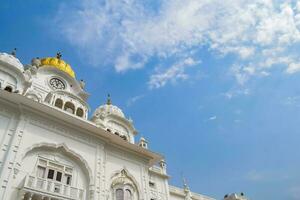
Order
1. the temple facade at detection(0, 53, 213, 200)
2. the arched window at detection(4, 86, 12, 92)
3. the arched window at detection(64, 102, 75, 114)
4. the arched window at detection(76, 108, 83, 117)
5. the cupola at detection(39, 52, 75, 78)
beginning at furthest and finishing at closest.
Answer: the cupola at detection(39, 52, 75, 78), the arched window at detection(76, 108, 83, 117), the arched window at detection(64, 102, 75, 114), the arched window at detection(4, 86, 12, 92), the temple facade at detection(0, 53, 213, 200)

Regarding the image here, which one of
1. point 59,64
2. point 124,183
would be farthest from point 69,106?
point 124,183

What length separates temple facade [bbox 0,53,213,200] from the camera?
16.5 meters

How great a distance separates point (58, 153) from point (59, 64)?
1294 centimetres

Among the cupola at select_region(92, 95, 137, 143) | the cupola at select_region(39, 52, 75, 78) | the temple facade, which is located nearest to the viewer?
the temple facade

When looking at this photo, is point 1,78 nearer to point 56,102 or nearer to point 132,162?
point 56,102

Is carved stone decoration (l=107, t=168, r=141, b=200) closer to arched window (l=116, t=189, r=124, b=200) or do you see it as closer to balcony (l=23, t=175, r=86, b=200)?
arched window (l=116, t=189, r=124, b=200)

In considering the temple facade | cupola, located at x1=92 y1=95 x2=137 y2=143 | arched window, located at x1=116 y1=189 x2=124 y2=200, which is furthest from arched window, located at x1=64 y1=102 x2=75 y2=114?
arched window, located at x1=116 y1=189 x2=124 y2=200

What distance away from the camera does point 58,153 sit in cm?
1889

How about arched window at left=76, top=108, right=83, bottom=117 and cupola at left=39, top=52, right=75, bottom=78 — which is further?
cupola at left=39, top=52, right=75, bottom=78

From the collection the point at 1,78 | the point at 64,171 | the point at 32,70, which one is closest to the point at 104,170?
the point at 64,171

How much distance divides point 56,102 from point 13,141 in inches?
306

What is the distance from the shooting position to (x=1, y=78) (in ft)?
66.6

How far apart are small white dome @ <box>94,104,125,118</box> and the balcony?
32.9 feet

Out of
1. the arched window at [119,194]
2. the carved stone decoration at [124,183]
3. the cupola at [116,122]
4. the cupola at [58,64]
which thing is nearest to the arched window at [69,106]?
the cupola at [116,122]
